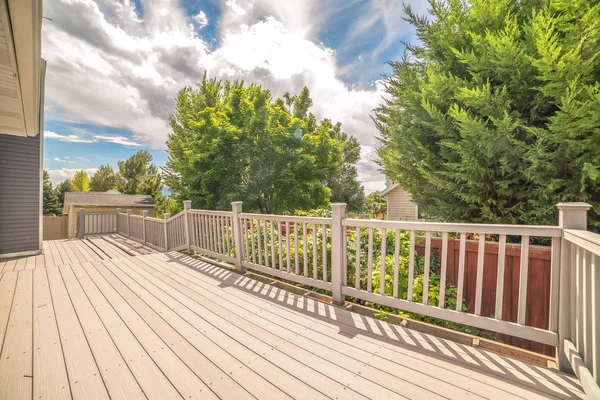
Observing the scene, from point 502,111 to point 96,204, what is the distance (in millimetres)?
18587

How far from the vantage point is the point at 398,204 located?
11516 millimetres

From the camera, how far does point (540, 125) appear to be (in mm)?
2531

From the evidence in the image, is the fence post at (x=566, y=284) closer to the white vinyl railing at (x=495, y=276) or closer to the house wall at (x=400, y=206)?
the white vinyl railing at (x=495, y=276)

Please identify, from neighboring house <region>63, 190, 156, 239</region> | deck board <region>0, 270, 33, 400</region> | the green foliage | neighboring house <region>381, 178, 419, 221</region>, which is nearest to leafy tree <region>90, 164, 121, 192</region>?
neighboring house <region>63, 190, 156, 239</region>

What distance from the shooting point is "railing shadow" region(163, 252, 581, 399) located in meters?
1.37

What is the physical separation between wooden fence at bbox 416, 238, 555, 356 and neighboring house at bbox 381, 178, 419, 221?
844 cm

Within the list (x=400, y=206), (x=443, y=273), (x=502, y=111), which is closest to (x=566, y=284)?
(x=443, y=273)

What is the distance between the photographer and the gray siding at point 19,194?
538cm

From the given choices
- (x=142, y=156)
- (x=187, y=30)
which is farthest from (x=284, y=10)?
(x=142, y=156)

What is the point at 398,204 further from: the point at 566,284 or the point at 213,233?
the point at 566,284

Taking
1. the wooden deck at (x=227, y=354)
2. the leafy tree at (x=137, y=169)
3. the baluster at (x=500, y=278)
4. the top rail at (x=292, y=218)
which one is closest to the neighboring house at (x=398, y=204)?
the top rail at (x=292, y=218)

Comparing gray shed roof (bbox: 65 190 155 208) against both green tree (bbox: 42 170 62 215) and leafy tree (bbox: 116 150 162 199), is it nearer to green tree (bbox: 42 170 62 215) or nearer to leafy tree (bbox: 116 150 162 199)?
leafy tree (bbox: 116 150 162 199)

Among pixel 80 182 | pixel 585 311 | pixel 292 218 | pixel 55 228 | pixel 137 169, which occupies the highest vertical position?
pixel 137 169

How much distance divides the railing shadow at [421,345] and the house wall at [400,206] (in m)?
9.16
